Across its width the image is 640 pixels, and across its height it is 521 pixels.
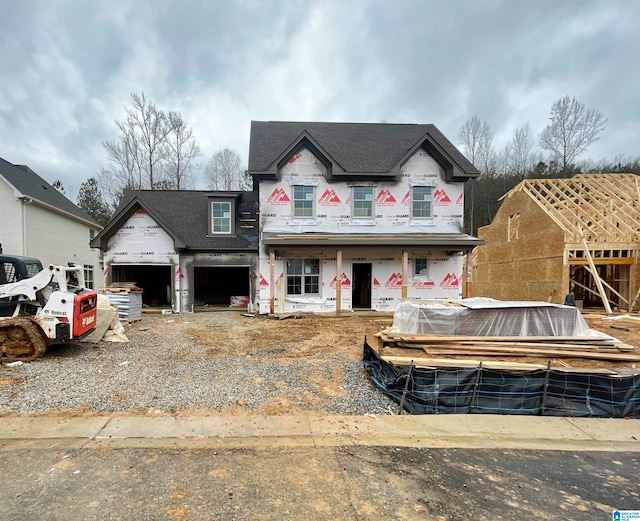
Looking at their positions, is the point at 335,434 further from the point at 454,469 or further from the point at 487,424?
the point at 487,424

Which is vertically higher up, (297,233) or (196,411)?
(297,233)

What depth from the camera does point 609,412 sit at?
5180mm

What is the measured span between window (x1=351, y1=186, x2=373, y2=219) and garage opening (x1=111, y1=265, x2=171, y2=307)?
33.3 feet

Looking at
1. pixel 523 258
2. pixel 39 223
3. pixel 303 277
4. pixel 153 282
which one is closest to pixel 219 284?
pixel 153 282

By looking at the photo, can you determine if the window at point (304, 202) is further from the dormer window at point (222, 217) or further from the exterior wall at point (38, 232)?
the exterior wall at point (38, 232)

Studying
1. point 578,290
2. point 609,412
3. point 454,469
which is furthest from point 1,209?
point 578,290

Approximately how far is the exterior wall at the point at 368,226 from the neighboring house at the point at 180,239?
1.95 metres

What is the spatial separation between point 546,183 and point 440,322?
57.4ft

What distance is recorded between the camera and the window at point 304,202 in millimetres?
14500

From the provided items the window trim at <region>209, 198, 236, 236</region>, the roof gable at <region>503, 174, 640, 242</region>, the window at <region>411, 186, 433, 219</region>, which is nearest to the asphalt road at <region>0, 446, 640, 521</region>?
the window at <region>411, 186, 433, 219</region>

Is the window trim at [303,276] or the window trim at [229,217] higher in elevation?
the window trim at [229,217]

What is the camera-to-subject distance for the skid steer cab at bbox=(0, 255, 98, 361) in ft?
22.8

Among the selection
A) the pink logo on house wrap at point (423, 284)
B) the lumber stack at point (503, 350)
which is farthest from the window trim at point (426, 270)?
the lumber stack at point (503, 350)

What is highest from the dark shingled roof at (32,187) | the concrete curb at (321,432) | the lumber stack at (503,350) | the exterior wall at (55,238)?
the dark shingled roof at (32,187)
